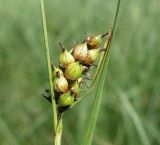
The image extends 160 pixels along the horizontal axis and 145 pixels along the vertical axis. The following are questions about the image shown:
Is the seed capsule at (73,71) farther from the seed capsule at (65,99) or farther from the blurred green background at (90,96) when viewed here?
the blurred green background at (90,96)

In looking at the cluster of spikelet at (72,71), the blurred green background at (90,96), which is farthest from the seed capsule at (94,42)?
the blurred green background at (90,96)

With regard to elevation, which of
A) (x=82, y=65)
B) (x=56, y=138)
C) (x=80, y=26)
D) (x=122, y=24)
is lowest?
(x=122, y=24)

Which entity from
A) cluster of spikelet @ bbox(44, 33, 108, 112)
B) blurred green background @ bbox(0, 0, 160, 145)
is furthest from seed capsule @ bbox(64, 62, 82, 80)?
blurred green background @ bbox(0, 0, 160, 145)

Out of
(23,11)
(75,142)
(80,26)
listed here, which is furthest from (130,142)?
(23,11)

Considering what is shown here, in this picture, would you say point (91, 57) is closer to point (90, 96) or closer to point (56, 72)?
point (56, 72)

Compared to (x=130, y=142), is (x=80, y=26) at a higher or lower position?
higher

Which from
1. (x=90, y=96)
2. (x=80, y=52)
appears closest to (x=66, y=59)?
(x=80, y=52)

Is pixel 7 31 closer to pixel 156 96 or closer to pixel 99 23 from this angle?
pixel 99 23
